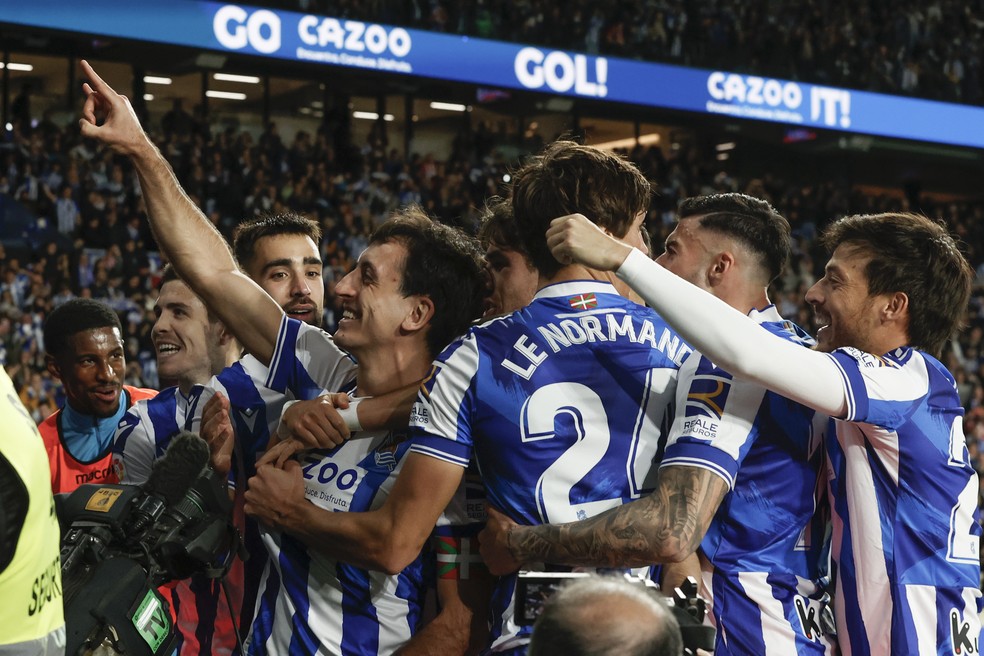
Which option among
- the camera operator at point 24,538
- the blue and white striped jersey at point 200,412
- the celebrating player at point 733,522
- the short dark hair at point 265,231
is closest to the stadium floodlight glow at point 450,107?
the short dark hair at point 265,231

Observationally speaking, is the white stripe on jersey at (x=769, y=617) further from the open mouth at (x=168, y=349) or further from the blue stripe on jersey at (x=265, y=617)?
the open mouth at (x=168, y=349)

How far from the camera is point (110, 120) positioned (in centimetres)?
295

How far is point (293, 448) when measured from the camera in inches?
105

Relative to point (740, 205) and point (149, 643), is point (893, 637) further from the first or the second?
point (149, 643)

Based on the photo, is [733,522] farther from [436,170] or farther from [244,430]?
[436,170]

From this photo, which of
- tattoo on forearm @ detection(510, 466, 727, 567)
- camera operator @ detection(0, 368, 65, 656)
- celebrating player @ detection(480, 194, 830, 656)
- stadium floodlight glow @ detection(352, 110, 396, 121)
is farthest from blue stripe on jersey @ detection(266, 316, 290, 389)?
stadium floodlight glow @ detection(352, 110, 396, 121)

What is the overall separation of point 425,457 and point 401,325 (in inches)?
19.2

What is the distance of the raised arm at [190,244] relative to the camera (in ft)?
9.73

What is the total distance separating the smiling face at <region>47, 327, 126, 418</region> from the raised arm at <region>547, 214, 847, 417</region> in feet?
9.09

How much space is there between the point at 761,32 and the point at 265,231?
20342 millimetres

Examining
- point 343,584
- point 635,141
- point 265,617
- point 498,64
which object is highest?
point 498,64

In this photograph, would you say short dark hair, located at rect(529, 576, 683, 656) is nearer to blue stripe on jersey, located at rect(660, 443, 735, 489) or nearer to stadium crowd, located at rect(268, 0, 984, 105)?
blue stripe on jersey, located at rect(660, 443, 735, 489)

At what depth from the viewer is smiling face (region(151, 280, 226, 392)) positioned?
407 centimetres

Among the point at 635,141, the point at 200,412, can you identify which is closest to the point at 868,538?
the point at 200,412
